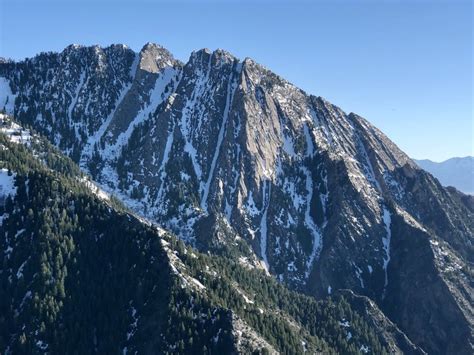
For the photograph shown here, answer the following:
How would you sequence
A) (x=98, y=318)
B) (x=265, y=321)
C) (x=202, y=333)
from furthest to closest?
(x=265, y=321)
(x=98, y=318)
(x=202, y=333)

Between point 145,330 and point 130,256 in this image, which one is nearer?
point 145,330

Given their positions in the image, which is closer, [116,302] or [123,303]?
[123,303]

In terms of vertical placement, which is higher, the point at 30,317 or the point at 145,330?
the point at 30,317

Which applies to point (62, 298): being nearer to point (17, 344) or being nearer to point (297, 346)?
point (17, 344)

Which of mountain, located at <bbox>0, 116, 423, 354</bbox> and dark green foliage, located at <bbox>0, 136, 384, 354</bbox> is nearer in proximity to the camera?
mountain, located at <bbox>0, 116, 423, 354</bbox>

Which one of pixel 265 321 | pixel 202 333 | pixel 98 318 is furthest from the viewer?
pixel 265 321

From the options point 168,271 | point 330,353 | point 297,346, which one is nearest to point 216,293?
point 168,271

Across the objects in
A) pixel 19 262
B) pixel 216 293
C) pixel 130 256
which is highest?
pixel 19 262

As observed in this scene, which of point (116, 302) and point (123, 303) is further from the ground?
point (116, 302)

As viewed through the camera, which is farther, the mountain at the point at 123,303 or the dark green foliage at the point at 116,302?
the dark green foliage at the point at 116,302
